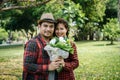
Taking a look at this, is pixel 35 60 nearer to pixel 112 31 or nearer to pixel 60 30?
pixel 60 30

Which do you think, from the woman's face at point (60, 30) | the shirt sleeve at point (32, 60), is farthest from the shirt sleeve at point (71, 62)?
the shirt sleeve at point (32, 60)

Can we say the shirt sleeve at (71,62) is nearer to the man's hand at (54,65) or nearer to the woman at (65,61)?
the woman at (65,61)

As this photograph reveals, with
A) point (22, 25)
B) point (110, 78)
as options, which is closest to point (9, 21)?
point (22, 25)

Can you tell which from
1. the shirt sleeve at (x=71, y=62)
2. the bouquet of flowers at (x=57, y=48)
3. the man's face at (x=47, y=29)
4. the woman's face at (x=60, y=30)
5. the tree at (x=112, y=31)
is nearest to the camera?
the bouquet of flowers at (x=57, y=48)

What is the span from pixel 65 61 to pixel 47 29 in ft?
1.81

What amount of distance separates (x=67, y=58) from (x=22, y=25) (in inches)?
1954

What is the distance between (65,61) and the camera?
5.20 m

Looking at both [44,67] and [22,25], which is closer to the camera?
[44,67]

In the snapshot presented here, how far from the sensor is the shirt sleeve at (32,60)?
4949 mm

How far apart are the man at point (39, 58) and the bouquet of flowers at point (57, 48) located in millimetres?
91

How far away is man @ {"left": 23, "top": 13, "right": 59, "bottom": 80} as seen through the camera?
495cm

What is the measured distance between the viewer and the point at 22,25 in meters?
54.5

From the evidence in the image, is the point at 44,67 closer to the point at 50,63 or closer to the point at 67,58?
the point at 50,63

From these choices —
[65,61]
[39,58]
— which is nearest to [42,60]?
[39,58]
